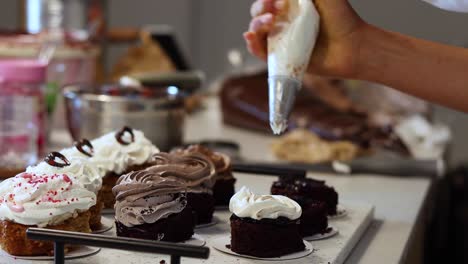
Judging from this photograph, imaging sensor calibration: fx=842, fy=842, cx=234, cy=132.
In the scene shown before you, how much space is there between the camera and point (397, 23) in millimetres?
1554

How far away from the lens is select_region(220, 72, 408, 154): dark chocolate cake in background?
7.72ft

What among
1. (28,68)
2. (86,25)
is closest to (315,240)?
(28,68)

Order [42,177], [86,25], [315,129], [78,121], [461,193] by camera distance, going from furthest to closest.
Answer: [461,193], [86,25], [315,129], [78,121], [42,177]

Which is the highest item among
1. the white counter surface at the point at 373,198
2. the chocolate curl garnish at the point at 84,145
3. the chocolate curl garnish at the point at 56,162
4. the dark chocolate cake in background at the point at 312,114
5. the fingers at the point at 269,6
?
the fingers at the point at 269,6

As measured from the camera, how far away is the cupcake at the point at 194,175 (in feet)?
4.75

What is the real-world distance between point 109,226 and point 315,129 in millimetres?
1092

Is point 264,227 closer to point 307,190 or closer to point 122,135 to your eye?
point 307,190

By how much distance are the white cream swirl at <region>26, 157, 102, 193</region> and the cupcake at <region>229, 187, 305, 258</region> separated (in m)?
0.24

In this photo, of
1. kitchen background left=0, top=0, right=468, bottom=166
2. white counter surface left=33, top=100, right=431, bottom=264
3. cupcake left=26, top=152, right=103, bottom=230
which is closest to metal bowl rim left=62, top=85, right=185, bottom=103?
white counter surface left=33, top=100, right=431, bottom=264

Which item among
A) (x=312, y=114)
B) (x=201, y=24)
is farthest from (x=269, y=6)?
(x=201, y=24)

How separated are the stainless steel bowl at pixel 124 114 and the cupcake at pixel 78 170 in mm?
660

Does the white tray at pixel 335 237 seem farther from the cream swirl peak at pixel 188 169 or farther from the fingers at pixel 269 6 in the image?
the fingers at pixel 269 6

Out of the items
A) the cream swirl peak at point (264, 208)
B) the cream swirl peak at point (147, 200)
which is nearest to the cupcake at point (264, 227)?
the cream swirl peak at point (264, 208)

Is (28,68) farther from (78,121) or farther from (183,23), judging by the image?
(183,23)
